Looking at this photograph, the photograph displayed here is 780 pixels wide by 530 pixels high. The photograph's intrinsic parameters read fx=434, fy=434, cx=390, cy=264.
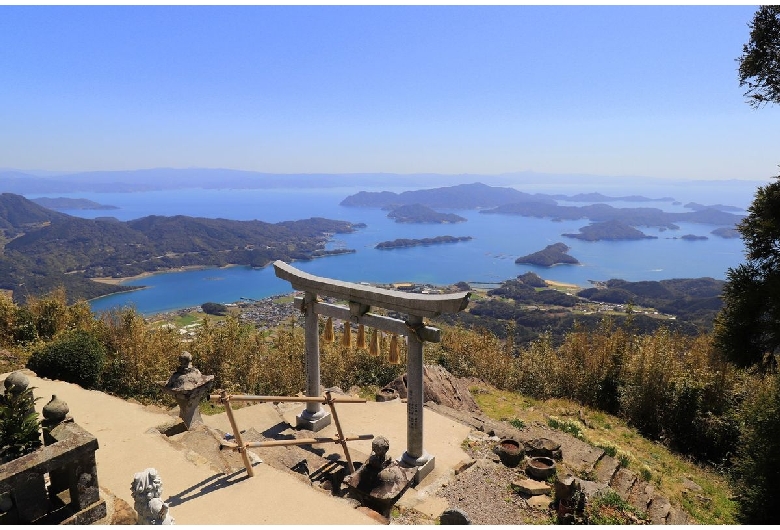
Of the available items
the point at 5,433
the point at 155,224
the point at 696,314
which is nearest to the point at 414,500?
the point at 5,433

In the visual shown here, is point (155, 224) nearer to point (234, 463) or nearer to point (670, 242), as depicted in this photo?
point (234, 463)

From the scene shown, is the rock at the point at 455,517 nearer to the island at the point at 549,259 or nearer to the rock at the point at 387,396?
the rock at the point at 387,396

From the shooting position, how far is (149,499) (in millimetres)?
3805

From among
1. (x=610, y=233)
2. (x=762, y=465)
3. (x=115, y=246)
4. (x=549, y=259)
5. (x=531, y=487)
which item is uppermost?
(x=762, y=465)

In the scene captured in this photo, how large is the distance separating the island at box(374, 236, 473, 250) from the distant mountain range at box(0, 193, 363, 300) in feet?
61.6

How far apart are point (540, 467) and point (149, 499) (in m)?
7.23

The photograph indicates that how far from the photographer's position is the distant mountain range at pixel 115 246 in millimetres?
64625

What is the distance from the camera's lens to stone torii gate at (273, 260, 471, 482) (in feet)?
24.6

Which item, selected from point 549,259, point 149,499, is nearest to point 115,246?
point 549,259

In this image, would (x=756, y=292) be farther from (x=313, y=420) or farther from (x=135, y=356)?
(x=135, y=356)

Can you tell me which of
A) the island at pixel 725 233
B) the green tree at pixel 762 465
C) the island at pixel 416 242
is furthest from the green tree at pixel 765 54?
the island at pixel 725 233

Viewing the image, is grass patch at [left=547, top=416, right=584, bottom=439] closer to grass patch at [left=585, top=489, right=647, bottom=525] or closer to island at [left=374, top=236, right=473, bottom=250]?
grass patch at [left=585, top=489, right=647, bottom=525]

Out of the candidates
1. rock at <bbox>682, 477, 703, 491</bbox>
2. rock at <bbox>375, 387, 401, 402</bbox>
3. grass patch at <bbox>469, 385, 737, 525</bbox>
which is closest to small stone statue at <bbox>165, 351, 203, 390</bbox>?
rock at <bbox>375, 387, 401, 402</bbox>

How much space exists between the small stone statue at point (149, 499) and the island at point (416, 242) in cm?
12297
